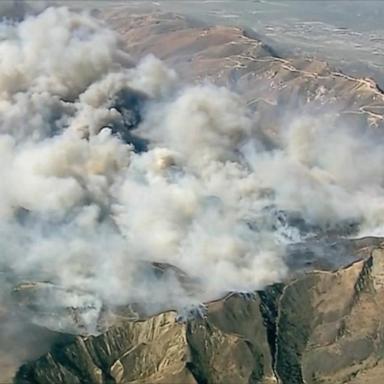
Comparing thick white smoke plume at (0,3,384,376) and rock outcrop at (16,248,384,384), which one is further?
thick white smoke plume at (0,3,384,376)

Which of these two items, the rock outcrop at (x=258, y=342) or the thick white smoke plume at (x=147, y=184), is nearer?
the rock outcrop at (x=258, y=342)

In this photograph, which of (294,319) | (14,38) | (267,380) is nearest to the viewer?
(267,380)

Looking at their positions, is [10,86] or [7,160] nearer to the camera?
[7,160]

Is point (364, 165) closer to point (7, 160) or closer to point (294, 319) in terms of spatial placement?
point (294, 319)

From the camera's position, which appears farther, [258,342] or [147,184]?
[147,184]

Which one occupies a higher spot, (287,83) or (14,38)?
(14,38)

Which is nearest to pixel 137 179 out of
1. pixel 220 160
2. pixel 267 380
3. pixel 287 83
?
pixel 220 160

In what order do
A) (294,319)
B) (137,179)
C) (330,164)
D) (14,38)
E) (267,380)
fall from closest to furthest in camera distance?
(267,380), (294,319), (137,179), (330,164), (14,38)
